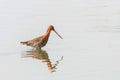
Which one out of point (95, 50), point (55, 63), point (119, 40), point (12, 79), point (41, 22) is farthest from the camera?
point (41, 22)

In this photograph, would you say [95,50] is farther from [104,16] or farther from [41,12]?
[41,12]

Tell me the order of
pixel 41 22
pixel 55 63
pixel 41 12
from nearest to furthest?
1. pixel 55 63
2. pixel 41 22
3. pixel 41 12

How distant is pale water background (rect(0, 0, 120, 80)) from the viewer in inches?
488

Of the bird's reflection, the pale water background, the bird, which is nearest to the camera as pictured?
the pale water background

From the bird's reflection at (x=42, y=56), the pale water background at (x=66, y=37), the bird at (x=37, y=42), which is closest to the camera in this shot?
the pale water background at (x=66, y=37)

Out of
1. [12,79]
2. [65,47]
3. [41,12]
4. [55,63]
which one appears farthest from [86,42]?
[41,12]

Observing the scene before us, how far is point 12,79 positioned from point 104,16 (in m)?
7.53

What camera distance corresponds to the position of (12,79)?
12078 millimetres

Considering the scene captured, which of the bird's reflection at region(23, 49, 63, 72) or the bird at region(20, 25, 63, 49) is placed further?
the bird at region(20, 25, 63, 49)

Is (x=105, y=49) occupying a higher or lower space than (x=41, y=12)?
higher

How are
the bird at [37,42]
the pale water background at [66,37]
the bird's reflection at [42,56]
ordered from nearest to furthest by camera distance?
the pale water background at [66,37], the bird's reflection at [42,56], the bird at [37,42]

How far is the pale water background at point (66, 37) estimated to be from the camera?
12.4m

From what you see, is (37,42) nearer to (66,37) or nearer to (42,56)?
(42,56)

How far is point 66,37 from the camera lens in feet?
51.9
